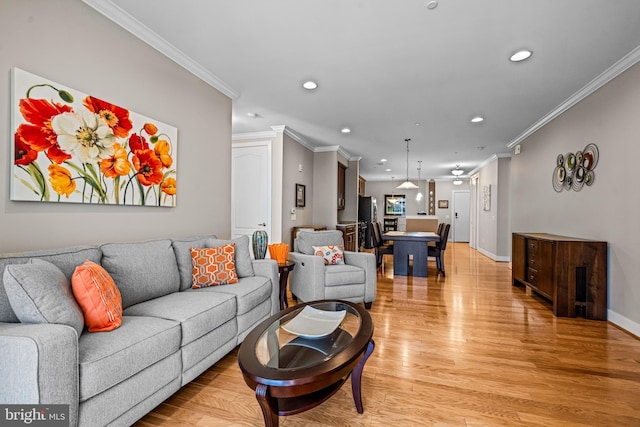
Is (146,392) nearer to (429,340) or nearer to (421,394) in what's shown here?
(421,394)

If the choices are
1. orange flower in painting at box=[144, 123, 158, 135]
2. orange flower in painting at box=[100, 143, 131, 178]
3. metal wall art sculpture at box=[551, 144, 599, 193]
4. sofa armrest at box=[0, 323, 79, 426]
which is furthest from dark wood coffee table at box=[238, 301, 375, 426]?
metal wall art sculpture at box=[551, 144, 599, 193]

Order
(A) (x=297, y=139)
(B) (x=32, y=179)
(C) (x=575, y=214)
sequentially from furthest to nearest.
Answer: (A) (x=297, y=139) < (C) (x=575, y=214) < (B) (x=32, y=179)

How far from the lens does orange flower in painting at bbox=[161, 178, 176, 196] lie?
8.86ft

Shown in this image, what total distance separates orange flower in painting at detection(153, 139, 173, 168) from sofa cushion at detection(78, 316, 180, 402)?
4.85ft

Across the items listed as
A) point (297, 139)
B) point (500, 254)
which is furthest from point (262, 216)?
point (500, 254)

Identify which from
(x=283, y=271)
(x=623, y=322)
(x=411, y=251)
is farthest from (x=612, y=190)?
(x=283, y=271)

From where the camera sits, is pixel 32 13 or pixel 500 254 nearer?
pixel 32 13

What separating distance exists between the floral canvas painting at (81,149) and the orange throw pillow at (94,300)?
2.22 ft

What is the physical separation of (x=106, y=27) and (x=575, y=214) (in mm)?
5272

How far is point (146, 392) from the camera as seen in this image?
1506 millimetres

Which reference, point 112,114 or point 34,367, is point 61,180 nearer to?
point 112,114

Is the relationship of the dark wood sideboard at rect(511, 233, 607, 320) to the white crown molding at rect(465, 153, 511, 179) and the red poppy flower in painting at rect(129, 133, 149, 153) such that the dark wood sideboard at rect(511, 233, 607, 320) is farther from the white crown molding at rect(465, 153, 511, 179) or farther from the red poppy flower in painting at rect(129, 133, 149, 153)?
the red poppy flower in painting at rect(129, 133, 149, 153)

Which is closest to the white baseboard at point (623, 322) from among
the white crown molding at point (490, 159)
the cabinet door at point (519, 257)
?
the cabinet door at point (519, 257)

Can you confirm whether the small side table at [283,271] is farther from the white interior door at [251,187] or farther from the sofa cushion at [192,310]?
the white interior door at [251,187]
